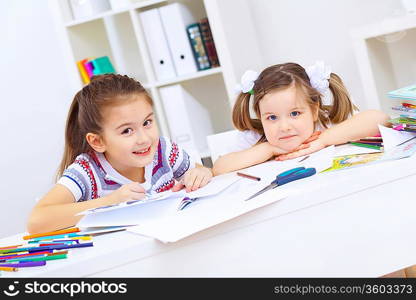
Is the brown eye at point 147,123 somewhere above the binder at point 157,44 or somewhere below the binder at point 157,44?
below

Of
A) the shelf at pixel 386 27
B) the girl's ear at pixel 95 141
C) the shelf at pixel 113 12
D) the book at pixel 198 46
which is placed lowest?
the girl's ear at pixel 95 141

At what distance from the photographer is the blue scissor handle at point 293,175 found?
1.22 meters

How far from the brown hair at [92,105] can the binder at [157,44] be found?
1123 millimetres

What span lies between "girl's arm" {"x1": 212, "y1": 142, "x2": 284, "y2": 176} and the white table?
56 centimetres

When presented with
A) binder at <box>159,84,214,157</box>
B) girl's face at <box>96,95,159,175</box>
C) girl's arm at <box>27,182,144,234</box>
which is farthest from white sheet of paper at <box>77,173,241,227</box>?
binder at <box>159,84,214,157</box>

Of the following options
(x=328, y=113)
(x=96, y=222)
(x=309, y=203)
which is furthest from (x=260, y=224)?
(x=328, y=113)

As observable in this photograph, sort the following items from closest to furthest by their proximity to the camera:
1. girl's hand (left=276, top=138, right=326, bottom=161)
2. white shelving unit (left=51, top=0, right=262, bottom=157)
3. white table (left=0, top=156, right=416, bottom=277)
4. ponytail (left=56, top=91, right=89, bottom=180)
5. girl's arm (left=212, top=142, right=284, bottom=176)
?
white table (left=0, top=156, right=416, bottom=277), girl's hand (left=276, top=138, right=326, bottom=161), girl's arm (left=212, top=142, right=284, bottom=176), ponytail (left=56, top=91, right=89, bottom=180), white shelving unit (left=51, top=0, right=262, bottom=157)

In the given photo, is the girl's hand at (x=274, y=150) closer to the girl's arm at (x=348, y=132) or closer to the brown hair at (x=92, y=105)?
the girl's arm at (x=348, y=132)

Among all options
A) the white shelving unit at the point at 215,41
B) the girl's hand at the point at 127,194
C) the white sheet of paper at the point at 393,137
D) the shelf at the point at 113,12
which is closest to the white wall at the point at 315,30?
the white shelving unit at the point at 215,41

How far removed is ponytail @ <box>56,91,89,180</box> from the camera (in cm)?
179

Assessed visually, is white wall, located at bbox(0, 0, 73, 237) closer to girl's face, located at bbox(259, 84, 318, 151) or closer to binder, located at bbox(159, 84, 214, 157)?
binder, located at bbox(159, 84, 214, 157)

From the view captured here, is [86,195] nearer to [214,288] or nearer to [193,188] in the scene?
[193,188]

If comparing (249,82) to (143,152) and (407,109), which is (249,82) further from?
(407,109)

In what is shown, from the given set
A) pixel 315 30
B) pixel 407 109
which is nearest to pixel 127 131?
pixel 407 109
